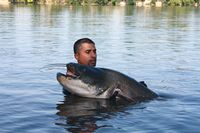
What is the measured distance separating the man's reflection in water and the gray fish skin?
0.61 ft

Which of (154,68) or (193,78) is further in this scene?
(154,68)

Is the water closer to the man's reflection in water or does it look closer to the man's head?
the man's reflection in water

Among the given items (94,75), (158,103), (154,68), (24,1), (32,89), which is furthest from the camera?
(24,1)

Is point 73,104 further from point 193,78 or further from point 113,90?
point 193,78

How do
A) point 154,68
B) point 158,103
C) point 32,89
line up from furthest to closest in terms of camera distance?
point 154,68 < point 32,89 < point 158,103

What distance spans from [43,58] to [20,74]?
5223 millimetres

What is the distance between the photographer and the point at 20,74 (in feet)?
54.8

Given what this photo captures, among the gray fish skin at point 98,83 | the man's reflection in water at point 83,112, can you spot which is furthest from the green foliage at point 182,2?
the man's reflection in water at point 83,112

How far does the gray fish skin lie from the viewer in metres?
10.5

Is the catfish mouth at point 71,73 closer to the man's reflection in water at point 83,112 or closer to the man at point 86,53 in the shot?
the man's reflection in water at point 83,112

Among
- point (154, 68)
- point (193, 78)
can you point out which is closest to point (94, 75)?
point (193, 78)

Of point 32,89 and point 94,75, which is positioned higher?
point 94,75

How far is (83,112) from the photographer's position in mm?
10383

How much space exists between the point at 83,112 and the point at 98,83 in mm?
677
